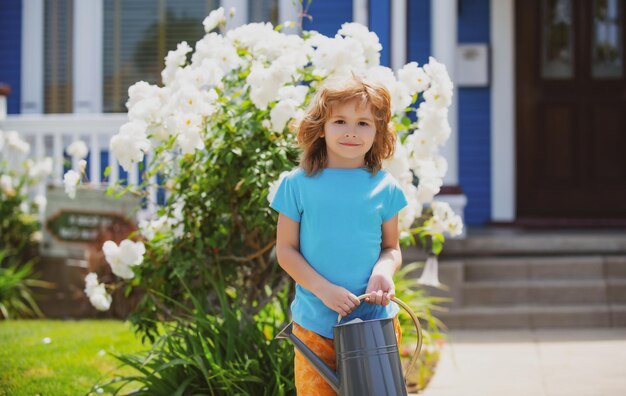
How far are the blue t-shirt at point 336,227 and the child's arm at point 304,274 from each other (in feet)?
0.07

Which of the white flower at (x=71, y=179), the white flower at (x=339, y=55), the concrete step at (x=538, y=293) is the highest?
the white flower at (x=339, y=55)

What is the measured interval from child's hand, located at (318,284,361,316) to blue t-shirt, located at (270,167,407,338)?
61 millimetres

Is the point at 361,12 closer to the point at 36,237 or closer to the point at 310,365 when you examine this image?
the point at 36,237

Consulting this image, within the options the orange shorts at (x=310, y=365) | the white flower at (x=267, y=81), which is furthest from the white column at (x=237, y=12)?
the orange shorts at (x=310, y=365)

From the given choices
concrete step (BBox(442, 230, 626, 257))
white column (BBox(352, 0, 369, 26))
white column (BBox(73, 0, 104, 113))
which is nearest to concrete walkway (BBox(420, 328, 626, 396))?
concrete step (BBox(442, 230, 626, 257))


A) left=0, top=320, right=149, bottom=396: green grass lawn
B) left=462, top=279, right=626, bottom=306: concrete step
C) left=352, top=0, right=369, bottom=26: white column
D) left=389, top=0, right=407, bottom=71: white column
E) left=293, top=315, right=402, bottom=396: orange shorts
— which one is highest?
left=352, top=0, right=369, bottom=26: white column

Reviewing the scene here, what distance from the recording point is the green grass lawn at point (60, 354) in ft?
13.4

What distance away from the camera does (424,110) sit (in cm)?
Answer: 384

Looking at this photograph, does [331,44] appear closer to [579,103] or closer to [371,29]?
[371,29]

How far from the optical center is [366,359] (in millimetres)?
2443

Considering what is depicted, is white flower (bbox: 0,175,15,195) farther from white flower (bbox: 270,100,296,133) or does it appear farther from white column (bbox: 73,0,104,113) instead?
white flower (bbox: 270,100,296,133)

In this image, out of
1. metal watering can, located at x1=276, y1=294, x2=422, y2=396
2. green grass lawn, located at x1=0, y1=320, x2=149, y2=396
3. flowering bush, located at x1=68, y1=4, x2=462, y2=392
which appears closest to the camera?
metal watering can, located at x1=276, y1=294, x2=422, y2=396

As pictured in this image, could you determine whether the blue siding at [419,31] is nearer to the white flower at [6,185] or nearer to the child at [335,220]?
the white flower at [6,185]

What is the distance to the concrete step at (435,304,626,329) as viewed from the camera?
18.9 feet
